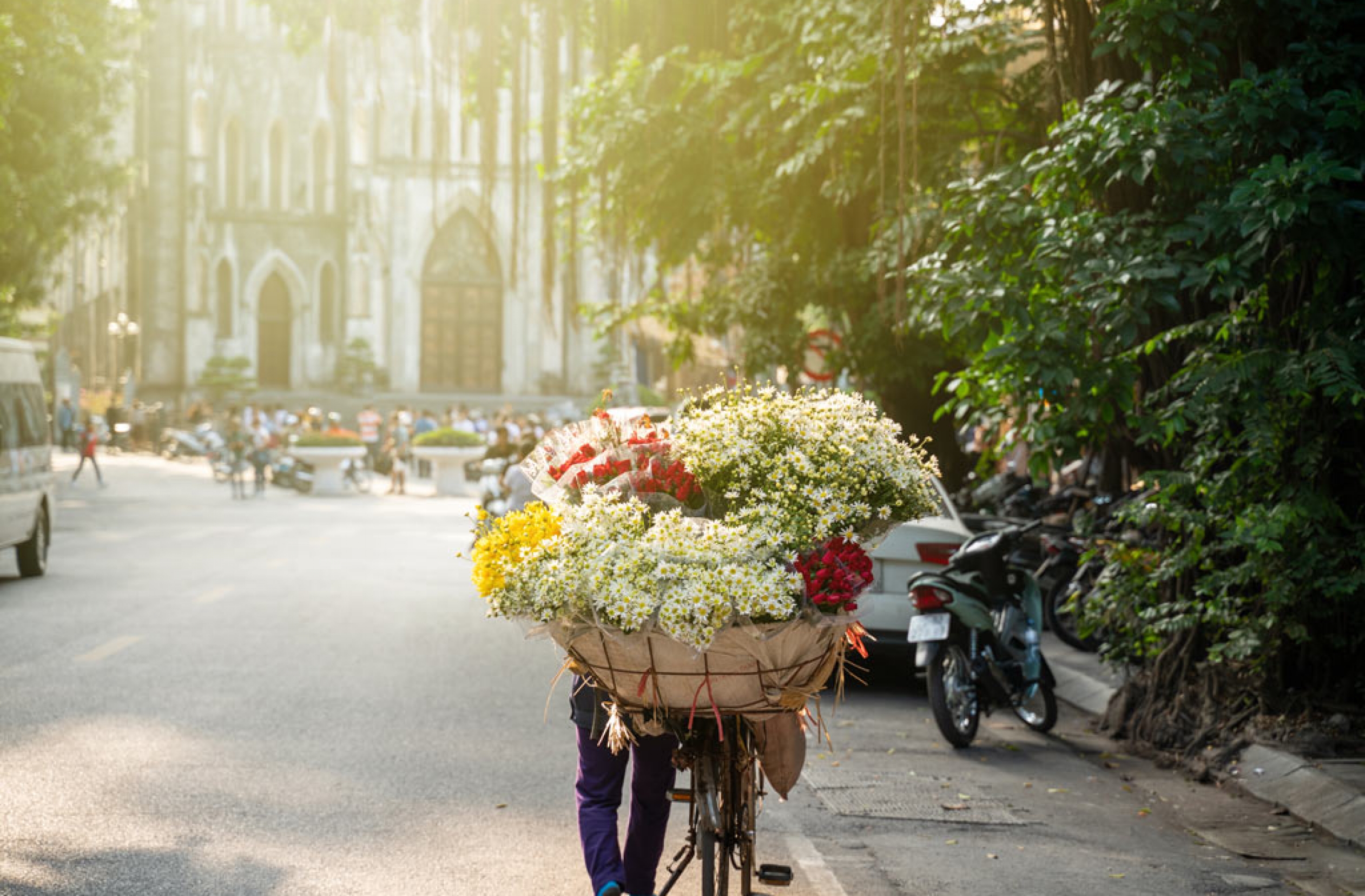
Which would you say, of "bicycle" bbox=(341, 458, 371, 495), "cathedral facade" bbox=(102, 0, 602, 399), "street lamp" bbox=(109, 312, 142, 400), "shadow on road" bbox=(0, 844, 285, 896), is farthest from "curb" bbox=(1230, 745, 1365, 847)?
"street lamp" bbox=(109, 312, 142, 400)

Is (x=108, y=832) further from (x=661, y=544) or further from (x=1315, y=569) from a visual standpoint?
(x=1315, y=569)

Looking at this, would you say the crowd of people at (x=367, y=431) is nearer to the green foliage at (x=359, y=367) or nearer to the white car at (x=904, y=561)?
the green foliage at (x=359, y=367)

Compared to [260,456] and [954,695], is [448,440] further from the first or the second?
[954,695]

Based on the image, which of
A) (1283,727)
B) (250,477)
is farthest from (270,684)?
(250,477)

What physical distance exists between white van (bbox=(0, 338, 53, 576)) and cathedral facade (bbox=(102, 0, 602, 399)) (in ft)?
136

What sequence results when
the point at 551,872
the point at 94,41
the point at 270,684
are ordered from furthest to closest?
the point at 94,41 → the point at 270,684 → the point at 551,872

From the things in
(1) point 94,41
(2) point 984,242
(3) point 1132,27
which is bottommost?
(2) point 984,242

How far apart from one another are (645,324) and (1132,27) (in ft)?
115

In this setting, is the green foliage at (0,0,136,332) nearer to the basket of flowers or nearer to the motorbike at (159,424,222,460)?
the motorbike at (159,424,222,460)

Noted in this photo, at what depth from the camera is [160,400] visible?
58688mm

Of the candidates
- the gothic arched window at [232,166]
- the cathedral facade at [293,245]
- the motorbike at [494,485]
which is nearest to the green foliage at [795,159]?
the motorbike at [494,485]

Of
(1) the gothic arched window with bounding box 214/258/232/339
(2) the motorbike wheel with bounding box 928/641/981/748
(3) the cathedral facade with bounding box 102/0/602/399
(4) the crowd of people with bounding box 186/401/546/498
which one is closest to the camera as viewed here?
(2) the motorbike wheel with bounding box 928/641/981/748

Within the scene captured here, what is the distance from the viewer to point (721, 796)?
457 centimetres

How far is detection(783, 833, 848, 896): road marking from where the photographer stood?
5.43m
